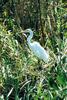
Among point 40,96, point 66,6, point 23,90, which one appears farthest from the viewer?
point 66,6

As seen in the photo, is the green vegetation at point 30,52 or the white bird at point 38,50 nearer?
the green vegetation at point 30,52

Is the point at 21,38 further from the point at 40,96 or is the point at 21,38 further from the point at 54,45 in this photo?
the point at 40,96

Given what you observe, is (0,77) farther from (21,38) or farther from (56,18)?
(56,18)

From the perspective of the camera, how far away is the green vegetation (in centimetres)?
348

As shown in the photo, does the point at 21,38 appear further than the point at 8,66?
Yes

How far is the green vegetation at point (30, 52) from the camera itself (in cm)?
348

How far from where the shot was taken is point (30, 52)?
4352mm

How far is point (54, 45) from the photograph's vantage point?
4387 mm

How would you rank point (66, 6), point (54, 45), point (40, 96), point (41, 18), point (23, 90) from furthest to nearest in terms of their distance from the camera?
point (66, 6) → point (41, 18) → point (54, 45) → point (23, 90) → point (40, 96)

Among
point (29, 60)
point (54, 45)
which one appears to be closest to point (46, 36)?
point (54, 45)

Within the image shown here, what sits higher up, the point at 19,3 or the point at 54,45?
the point at 19,3

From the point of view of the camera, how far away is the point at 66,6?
509 centimetres

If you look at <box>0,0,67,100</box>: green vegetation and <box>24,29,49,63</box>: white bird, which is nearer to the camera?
<box>0,0,67,100</box>: green vegetation

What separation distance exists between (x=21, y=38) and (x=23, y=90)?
2.97 ft
